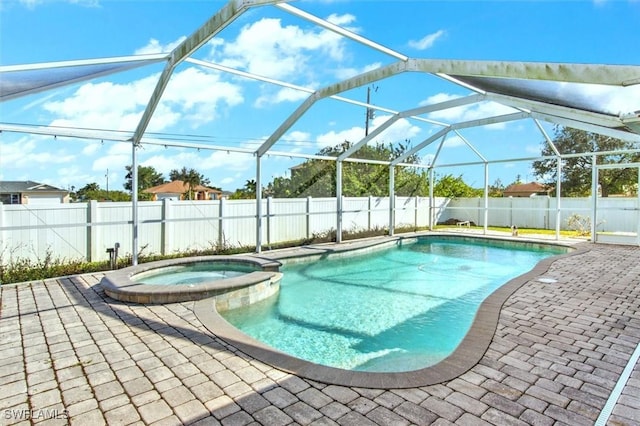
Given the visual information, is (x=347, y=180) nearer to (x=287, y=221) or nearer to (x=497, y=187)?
(x=287, y=221)

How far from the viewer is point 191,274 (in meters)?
7.33

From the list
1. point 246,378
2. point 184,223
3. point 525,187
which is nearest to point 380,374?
point 246,378

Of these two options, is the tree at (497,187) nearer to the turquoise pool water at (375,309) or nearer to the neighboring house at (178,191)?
the turquoise pool water at (375,309)

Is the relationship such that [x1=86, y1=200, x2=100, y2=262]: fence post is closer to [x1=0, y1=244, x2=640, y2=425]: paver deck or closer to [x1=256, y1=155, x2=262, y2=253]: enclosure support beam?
[x1=0, y1=244, x2=640, y2=425]: paver deck

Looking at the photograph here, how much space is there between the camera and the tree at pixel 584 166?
19.7m

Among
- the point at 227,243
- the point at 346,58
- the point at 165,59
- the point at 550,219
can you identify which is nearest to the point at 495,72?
the point at 346,58

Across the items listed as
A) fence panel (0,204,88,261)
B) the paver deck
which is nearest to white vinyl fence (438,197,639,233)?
the paver deck

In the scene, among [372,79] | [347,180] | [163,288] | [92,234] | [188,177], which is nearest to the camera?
[163,288]

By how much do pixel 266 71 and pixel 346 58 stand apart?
1664 millimetres

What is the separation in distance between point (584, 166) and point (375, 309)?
21.6 m

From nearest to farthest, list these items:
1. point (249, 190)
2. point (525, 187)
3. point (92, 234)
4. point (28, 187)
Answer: point (92, 234) → point (249, 190) → point (28, 187) → point (525, 187)

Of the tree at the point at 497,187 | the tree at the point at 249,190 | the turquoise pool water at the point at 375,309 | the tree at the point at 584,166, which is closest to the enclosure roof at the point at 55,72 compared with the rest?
the turquoise pool water at the point at 375,309

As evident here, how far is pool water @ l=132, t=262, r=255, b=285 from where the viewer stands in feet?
22.0

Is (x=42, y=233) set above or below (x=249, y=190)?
below
